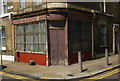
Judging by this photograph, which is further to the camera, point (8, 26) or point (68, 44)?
point (8, 26)

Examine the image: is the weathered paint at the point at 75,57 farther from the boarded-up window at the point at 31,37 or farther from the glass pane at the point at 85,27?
the boarded-up window at the point at 31,37

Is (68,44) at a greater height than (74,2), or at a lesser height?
lesser

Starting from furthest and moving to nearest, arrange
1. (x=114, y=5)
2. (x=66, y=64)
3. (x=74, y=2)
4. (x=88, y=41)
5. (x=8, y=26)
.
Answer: (x=114, y=5) < (x=8, y=26) < (x=88, y=41) < (x=74, y=2) < (x=66, y=64)

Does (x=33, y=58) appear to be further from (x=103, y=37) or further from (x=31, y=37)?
(x=103, y=37)

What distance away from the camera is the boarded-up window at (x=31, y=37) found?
9980 millimetres

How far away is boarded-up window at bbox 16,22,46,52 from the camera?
32.7 feet

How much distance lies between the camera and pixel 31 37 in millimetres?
10766

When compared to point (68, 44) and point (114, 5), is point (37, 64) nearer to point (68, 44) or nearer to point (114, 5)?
point (68, 44)

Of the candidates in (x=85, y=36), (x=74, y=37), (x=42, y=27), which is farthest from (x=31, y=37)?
(x=85, y=36)

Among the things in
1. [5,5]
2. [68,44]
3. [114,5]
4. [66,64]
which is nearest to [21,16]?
[5,5]

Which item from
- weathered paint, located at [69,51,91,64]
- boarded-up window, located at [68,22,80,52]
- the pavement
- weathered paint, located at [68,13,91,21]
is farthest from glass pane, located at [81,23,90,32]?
the pavement

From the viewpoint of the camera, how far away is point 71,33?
10016mm

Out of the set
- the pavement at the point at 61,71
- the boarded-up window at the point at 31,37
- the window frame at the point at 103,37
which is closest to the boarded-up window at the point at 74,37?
the pavement at the point at 61,71

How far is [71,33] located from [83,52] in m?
2.21
